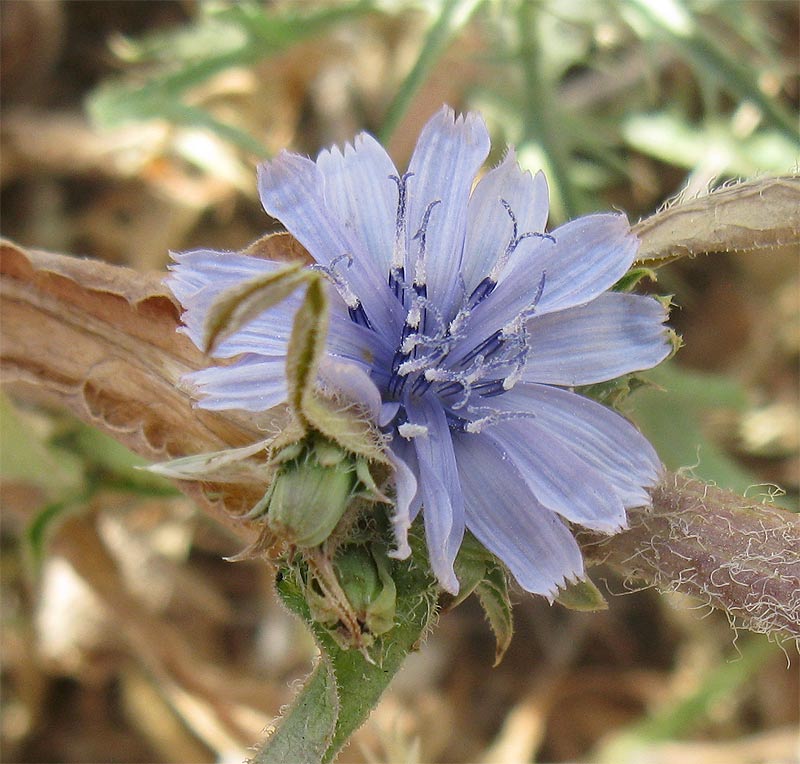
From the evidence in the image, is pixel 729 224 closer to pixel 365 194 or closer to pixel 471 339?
pixel 471 339

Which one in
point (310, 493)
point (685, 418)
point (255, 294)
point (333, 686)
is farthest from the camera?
point (685, 418)

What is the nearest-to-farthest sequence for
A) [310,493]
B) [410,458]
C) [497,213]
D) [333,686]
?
1. [310,493]
2. [333,686]
3. [410,458]
4. [497,213]

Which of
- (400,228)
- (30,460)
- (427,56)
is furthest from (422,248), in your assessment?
(30,460)

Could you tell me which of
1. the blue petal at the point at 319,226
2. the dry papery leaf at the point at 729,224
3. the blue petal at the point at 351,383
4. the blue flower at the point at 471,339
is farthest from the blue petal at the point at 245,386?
the dry papery leaf at the point at 729,224

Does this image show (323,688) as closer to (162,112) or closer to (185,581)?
(162,112)

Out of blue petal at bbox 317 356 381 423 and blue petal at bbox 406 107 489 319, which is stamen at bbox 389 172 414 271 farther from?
blue petal at bbox 317 356 381 423

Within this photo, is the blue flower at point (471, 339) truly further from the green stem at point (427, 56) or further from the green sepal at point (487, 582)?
the green stem at point (427, 56)
